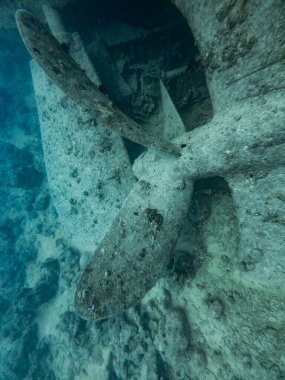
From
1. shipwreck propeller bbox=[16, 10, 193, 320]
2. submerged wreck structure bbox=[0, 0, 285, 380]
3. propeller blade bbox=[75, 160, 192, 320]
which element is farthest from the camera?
propeller blade bbox=[75, 160, 192, 320]

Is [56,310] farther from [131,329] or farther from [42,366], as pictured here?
[131,329]

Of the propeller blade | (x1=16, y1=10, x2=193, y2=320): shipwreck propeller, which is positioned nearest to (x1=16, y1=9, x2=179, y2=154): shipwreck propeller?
(x1=16, y1=10, x2=193, y2=320): shipwreck propeller

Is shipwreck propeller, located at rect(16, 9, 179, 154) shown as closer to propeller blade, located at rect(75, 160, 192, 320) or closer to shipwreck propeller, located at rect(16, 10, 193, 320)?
shipwreck propeller, located at rect(16, 10, 193, 320)

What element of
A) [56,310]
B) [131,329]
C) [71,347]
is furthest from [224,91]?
[56,310]

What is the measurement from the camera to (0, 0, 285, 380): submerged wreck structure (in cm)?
353

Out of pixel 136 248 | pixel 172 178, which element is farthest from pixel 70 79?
pixel 136 248

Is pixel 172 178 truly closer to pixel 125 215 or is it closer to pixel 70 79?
pixel 125 215

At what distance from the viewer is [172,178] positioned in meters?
4.41

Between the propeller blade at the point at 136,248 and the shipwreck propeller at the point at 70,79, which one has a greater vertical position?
the shipwreck propeller at the point at 70,79

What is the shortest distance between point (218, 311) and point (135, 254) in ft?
6.00

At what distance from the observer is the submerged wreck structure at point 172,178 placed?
353cm

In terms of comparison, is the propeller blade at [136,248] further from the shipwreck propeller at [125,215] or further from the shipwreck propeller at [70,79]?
the shipwreck propeller at [70,79]

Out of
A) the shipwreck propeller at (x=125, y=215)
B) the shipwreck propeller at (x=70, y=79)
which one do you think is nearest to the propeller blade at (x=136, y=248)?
the shipwreck propeller at (x=125, y=215)

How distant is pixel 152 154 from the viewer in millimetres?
4812
